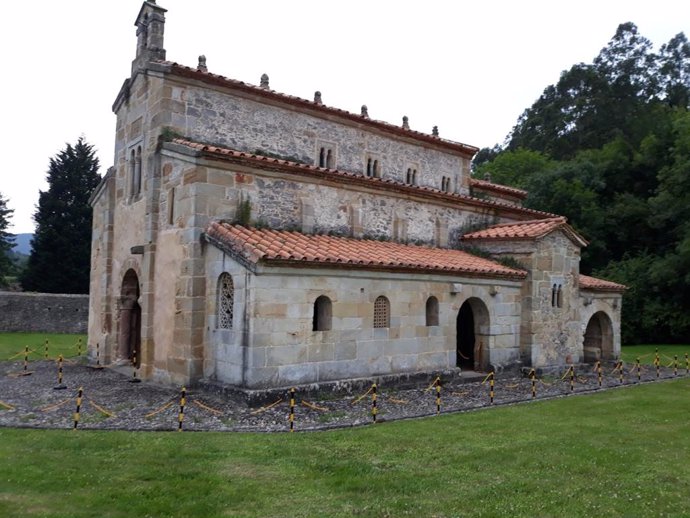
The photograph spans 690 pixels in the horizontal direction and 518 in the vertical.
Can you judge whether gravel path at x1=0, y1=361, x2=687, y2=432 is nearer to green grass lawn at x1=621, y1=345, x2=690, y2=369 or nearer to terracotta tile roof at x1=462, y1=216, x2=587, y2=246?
terracotta tile roof at x1=462, y1=216, x2=587, y2=246

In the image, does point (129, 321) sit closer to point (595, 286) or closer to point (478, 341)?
point (478, 341)

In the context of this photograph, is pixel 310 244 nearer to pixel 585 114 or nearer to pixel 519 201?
pixel 519 201

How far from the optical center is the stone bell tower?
16453 mm

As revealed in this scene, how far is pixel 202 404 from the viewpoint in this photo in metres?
12.3

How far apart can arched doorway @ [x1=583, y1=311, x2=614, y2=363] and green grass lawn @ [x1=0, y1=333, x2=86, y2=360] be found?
66.2ft

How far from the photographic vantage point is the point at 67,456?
28.1 ft

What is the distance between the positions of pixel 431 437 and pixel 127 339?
1208 centimetres

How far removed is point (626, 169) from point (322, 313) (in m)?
34.6

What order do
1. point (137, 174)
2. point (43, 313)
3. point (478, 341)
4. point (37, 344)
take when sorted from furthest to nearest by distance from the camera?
point (43, 313) < point (37, 344) < point (478, 341) < point (137, 174)

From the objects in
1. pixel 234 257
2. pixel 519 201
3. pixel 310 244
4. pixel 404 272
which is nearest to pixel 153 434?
pixel 234 257

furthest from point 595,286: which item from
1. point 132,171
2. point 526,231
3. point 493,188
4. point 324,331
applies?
point 132,171

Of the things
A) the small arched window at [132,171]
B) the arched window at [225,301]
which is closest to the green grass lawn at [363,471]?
the arched window at [225,301]

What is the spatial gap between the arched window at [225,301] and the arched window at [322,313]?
209cm

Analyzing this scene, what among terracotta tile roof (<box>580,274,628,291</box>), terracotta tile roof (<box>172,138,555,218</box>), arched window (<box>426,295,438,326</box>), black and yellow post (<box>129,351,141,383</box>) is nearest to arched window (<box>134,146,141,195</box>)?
terracotta tile roof (<box>172,138,555,218</box>)
